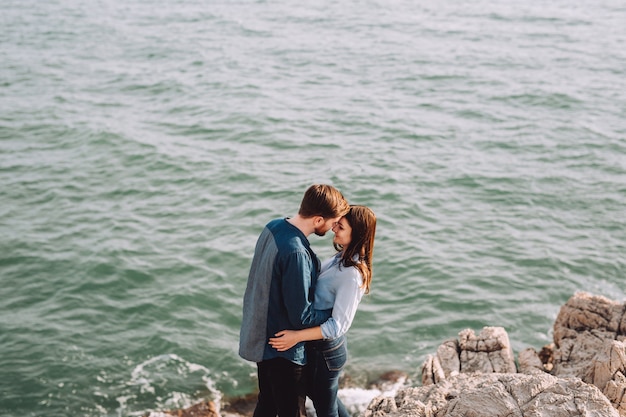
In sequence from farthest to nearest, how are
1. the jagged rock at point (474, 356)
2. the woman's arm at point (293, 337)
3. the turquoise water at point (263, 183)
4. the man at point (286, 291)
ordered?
the turquoise water at point (263, 183) < the jagged rock at point (474, 356) < the woman's arm at point (293, 337) < the man at point (286, 291)

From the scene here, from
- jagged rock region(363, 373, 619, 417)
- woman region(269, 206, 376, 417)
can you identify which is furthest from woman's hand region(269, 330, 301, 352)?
jagged rock region(363, 373, 619, 417)

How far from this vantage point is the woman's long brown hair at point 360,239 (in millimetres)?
5570

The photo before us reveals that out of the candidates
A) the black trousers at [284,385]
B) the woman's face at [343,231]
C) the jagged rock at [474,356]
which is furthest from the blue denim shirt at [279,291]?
the jagged rock at [474,356]

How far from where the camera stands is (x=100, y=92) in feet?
76.4

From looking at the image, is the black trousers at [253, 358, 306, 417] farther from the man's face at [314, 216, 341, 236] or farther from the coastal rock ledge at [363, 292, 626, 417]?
the man's face at [314, 216, 341, 236]

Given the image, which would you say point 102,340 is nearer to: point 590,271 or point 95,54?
point 590,271

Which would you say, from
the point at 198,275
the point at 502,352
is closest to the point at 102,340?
the point at 198,275

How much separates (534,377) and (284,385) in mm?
2134

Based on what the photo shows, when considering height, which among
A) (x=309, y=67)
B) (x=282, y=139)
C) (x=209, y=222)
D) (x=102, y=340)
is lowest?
(x=102, y=340)

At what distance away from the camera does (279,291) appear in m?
5.54

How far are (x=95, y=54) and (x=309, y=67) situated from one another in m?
8.79

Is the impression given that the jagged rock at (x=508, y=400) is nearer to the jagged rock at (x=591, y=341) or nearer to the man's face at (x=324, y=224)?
the jagged rock at (x=591, y=341)

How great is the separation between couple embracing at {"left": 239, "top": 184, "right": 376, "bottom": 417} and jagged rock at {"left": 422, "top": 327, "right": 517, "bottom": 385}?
99.0 inches

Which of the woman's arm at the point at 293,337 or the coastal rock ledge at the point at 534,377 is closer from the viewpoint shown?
the coastal rock ledge at the point at 534,377
